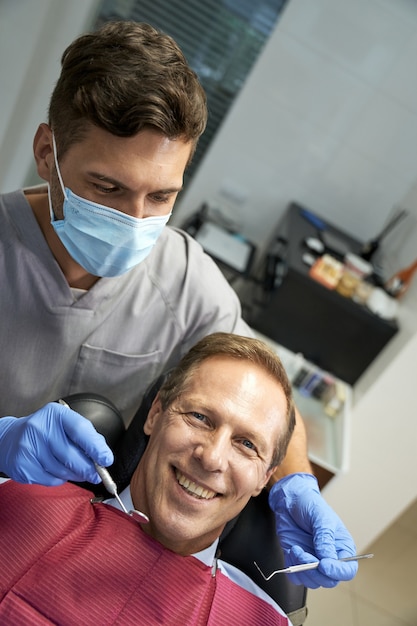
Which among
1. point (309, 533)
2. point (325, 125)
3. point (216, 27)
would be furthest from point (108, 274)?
point (216, 27)

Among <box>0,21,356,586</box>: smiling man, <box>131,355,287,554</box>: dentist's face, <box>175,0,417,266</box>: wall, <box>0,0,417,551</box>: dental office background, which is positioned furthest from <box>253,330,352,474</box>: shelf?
<box>175,0,417,266</box>: wall

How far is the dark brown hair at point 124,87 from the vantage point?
1.02m

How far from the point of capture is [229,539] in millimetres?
1293

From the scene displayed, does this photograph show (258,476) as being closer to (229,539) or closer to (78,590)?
(229,539)

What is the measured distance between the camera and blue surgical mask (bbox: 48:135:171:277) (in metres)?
1.16

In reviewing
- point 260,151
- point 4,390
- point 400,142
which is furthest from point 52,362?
point 400,142

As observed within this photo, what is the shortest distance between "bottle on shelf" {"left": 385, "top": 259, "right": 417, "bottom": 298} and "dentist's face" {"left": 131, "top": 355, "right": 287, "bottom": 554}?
5.52 ft

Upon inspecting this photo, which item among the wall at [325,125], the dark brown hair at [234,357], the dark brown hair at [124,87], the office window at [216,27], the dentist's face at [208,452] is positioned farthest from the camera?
the office window at [216,27]

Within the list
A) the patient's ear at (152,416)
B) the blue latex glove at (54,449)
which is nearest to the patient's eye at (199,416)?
the patient's ear at (152,416)

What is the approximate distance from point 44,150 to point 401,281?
2061 millimetres

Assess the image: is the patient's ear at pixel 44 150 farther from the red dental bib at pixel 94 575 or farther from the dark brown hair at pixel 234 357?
the red dental bib at pixel 94 575

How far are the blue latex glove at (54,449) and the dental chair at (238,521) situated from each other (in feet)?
0.69

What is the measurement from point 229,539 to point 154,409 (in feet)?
1.23

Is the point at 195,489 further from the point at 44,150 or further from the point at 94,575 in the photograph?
the point at 44,150
